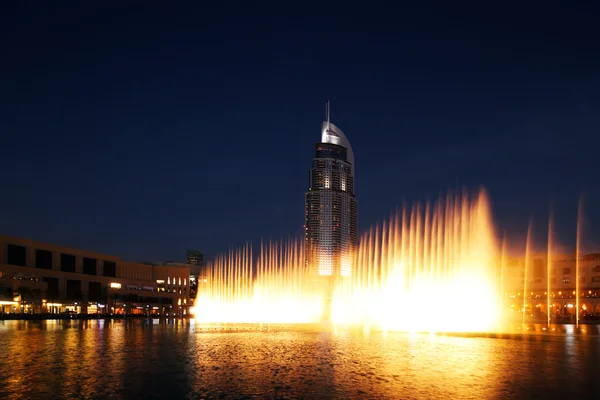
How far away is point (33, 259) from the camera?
104 m

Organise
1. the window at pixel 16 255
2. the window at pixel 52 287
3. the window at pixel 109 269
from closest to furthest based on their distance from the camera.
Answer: the window at pixel 16 255 < the window at pixel 52 287 < the window at pixel 109 269

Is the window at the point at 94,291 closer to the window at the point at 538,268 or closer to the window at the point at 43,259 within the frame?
the window at the point at 43,259

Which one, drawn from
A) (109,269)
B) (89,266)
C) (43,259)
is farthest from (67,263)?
(109,269)

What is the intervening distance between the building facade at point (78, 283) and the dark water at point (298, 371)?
64673 millimetres

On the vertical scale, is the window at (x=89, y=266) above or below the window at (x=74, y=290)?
above

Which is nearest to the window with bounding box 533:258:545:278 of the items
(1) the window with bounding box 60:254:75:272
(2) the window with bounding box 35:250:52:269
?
(1) the window with bounding box 60:254:75:272

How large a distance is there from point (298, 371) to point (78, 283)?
101m

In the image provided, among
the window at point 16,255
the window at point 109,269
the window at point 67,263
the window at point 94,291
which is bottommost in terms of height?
the window at point 94,291

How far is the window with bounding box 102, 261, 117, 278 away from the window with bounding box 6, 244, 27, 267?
2620cm

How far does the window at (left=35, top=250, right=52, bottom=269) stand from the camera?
10569 centimetres

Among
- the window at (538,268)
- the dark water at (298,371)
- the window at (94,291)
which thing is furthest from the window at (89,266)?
the window at (538,268)

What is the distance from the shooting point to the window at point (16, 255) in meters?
98.2

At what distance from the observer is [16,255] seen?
100 m

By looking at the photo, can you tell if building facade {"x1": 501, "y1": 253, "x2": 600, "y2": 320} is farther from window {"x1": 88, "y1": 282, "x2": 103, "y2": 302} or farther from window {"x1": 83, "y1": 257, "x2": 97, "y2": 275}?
window {"x1": 83, "y1": 257, "x2": 97, "y2": 275}
